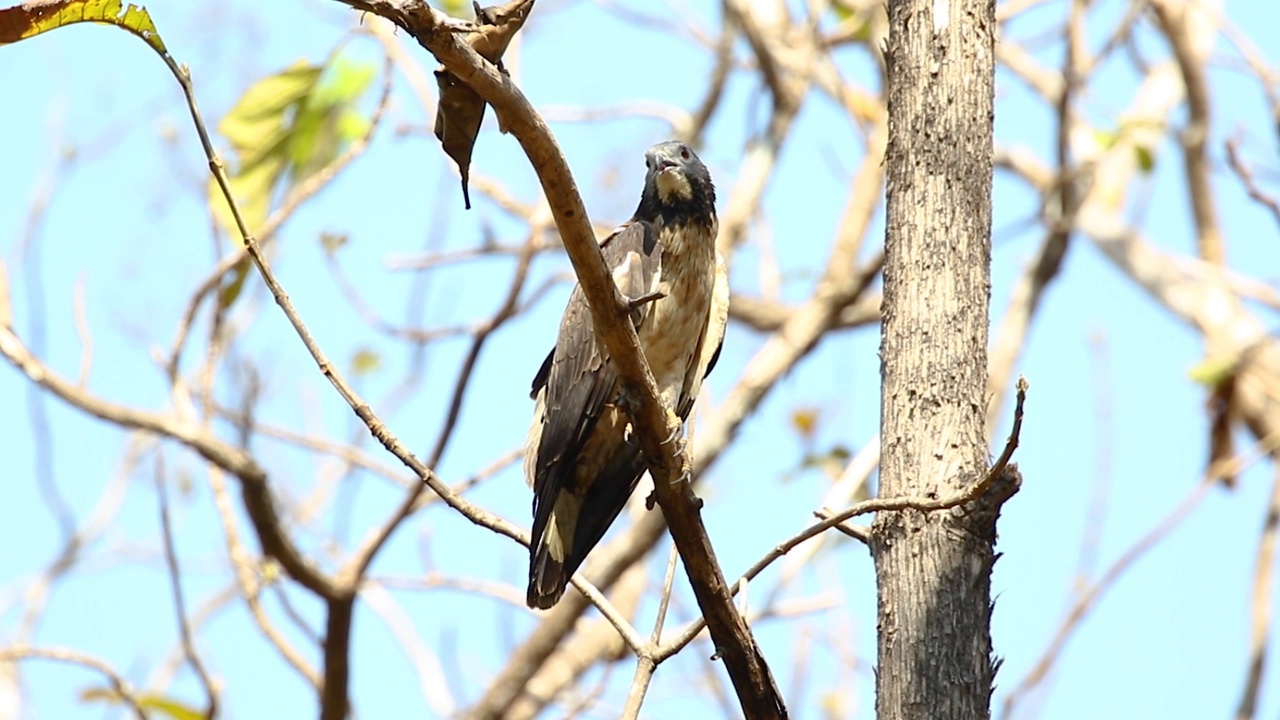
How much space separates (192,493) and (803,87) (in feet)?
16.6

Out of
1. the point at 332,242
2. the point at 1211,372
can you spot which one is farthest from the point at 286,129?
the point at 1211,372

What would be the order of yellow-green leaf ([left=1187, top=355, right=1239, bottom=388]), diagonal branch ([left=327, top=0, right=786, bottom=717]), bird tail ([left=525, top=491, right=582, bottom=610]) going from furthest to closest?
1. yellow-green leaf ([left=1187, top=355, right=1239, bottom=388])
2. bird tail ([left=525, top=491, right=582, bottom=610])
3. diagonal branch ([left=327, top=0, right=786, bottom=717])

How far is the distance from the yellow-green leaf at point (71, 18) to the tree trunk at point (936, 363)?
168 centimetres

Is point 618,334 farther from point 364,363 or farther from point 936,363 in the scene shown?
point 364,363

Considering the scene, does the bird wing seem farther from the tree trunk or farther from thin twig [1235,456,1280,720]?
thin twig [1235,456,1280,720]

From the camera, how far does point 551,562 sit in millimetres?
4441

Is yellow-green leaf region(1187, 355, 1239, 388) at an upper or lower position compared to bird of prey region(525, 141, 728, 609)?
upper

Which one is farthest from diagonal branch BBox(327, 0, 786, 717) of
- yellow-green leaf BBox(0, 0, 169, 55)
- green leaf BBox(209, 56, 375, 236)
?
green leaf BBox(209, 56, 375, 236)

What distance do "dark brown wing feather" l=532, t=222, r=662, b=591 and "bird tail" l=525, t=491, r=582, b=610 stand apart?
0.06 ft

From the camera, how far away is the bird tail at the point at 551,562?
14.2 feet

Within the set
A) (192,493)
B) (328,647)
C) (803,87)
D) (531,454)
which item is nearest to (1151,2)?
(803,87)

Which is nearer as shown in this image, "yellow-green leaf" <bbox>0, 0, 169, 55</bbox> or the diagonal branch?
the diagonal branch

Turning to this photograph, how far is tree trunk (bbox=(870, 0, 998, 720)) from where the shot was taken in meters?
2.97

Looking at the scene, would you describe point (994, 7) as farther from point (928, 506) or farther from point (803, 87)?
point (803, 87)
